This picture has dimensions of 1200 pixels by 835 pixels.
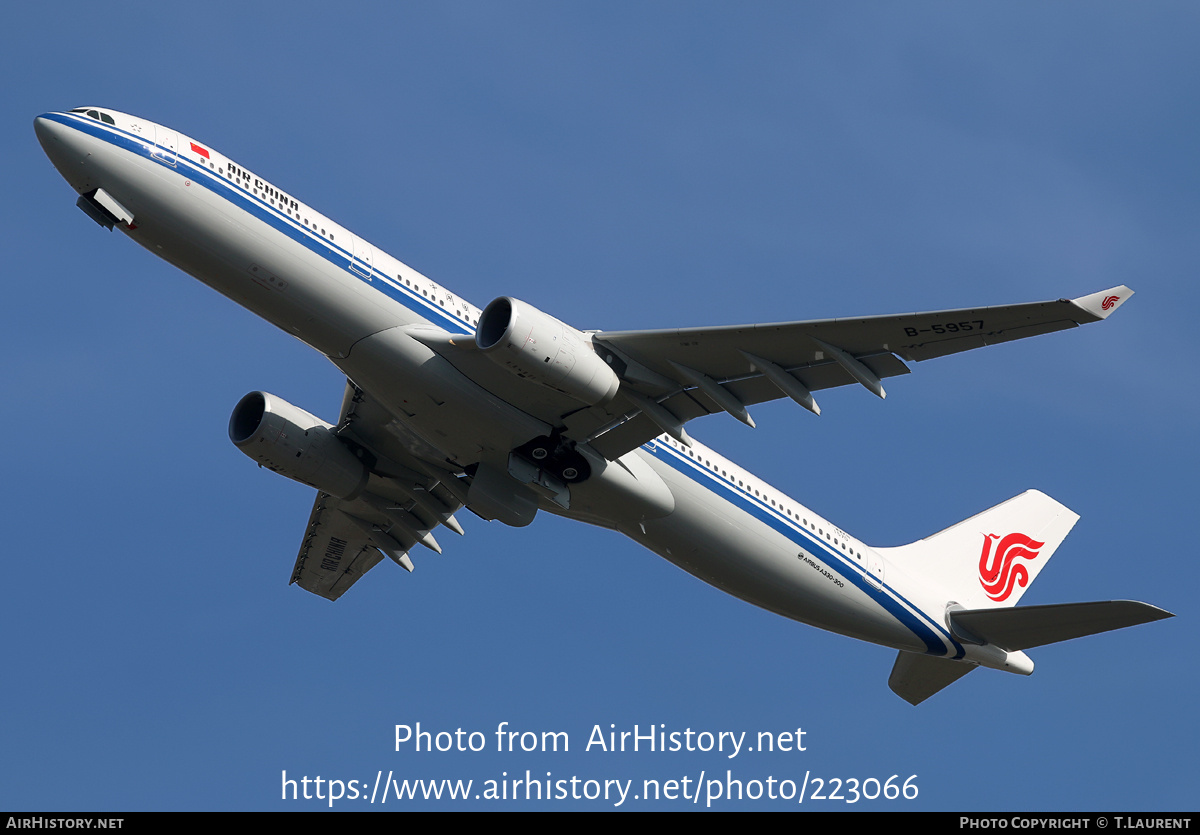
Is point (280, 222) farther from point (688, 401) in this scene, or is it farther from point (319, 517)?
point (319, 517)

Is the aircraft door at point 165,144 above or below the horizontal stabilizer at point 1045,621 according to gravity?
above

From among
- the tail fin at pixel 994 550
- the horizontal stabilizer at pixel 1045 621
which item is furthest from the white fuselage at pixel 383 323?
the tail fin at pixel 994 550

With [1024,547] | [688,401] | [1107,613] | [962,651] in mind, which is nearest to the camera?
[688,401]

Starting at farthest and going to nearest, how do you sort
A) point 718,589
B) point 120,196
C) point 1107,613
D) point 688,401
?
1. point 718,589
2. point 1107,613
3. point 688,401
4. point 120,196

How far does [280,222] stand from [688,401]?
29.4ft

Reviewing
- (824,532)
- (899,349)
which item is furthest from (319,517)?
(899,349)

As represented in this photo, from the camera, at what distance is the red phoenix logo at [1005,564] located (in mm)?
35188

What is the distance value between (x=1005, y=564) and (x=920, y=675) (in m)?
4.30

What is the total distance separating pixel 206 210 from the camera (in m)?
Result: 24.2

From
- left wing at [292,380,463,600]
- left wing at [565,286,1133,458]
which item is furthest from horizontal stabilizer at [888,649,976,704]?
left wing at [292,380,463,600]

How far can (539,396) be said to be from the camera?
25.7 metres

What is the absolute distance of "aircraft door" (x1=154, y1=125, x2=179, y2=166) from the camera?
79.2ft

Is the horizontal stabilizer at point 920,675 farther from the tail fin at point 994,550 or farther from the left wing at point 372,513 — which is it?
the left wing at point 372,513

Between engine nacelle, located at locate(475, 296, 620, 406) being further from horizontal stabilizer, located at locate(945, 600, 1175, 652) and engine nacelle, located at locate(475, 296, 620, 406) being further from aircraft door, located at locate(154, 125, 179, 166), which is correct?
horizontal stabilizer, located at locate(945, 600, 1175, 652)
